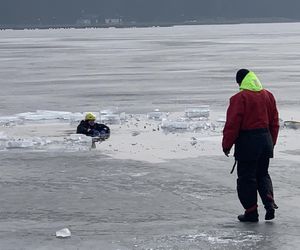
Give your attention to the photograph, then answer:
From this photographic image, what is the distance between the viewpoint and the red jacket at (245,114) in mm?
8867

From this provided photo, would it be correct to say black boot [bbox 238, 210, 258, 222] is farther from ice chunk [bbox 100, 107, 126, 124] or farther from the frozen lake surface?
ice chunk [bbox 100, 107, 126, 124]

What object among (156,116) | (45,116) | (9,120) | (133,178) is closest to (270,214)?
(133,178)

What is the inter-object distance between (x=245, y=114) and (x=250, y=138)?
24 centimetres

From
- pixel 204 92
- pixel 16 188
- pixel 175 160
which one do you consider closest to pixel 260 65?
pixel 204 92

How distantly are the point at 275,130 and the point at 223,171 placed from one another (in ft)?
8.90

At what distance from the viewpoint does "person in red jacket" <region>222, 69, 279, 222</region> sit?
8891mm

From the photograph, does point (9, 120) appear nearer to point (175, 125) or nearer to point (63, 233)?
point (175, 125)

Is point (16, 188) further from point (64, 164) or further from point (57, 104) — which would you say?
point (57, 104)

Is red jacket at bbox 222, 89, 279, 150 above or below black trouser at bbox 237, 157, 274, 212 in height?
above

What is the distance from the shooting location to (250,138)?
8.95m

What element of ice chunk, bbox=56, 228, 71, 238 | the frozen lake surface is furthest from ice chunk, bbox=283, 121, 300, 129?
ice chunk, bbox=56, 228, 71, 238

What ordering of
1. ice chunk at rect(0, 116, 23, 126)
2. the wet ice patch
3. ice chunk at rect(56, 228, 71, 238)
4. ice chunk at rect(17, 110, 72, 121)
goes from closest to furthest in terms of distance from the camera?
the wet ice patch → ice chunk at rect(56, 228, 71, 238) → ice chunk at rect(0, 116, 23, 126) → ice chunk at rect(17, 110, 72, 121)

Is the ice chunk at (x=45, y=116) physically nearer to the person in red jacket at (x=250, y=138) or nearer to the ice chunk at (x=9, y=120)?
the ice chunk at (x=9, y=120)

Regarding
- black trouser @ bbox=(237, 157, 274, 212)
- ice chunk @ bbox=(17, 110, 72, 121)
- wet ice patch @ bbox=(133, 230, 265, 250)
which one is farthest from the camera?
ice chunk @ bbox=(17, 110, 72, 121)
